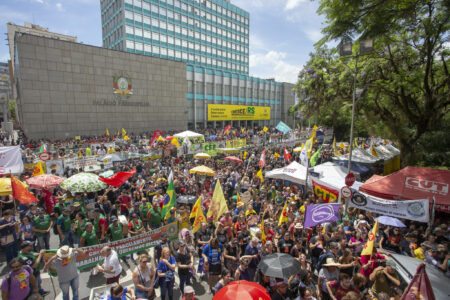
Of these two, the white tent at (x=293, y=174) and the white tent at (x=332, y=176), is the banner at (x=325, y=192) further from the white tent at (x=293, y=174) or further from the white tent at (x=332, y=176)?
the white tent at (x=293, y=174)

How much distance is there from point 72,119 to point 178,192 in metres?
27.6

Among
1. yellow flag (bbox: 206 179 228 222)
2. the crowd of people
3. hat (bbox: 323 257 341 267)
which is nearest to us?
the crowd of people

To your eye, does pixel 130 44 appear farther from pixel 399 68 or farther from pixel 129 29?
pixel 399 68

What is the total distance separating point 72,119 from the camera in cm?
3491

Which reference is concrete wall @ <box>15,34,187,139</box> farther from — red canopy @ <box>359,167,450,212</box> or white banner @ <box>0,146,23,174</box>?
red canopy @ <box>359,167,450,212</box>

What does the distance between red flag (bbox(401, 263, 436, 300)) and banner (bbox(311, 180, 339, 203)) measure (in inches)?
299

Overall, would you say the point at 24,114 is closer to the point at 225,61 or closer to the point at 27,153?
the point at 27,153

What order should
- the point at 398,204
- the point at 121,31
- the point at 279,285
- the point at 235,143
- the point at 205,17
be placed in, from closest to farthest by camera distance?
the point at 279,285 → the point at 398,204 → the point at 235,143 → the point at 121,31 → the point at 205,17

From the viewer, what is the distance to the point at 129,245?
7121 mm

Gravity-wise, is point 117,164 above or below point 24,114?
below

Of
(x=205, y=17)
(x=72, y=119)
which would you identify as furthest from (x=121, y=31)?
(x=72, y=119)

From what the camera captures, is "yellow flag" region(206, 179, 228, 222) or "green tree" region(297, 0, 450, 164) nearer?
"green tree" region(297, 0, 450, 164)

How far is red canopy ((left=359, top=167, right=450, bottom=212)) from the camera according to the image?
9789 mm

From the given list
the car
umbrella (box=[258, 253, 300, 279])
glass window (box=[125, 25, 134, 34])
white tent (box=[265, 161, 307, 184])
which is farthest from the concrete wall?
the car
